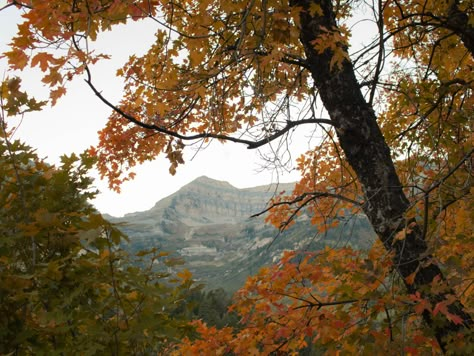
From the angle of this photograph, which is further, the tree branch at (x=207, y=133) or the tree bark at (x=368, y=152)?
the tree bark at (x=368, y=152)

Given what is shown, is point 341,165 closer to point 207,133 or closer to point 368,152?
point 368,152

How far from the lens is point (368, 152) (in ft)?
10.3

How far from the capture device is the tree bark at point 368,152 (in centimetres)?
299

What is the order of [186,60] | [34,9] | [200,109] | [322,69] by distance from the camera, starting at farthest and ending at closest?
[200,109] → [186,60] → [322,69] → [34,9]

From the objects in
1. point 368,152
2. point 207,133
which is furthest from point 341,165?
point 207,133

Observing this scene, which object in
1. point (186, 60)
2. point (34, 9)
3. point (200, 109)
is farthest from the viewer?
point (200, 109)

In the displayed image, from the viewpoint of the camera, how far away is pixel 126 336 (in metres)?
1.89

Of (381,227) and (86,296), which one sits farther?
(381,227)

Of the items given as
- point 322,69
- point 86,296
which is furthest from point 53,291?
point 322,69

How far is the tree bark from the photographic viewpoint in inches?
118

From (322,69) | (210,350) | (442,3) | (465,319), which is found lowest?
(210,350)

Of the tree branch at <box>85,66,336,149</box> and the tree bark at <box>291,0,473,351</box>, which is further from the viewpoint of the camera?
the tree bark at <box>291,0,473,351</box>

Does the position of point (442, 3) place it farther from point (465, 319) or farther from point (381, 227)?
point (465, 319)

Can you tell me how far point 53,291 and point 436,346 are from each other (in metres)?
2.80
